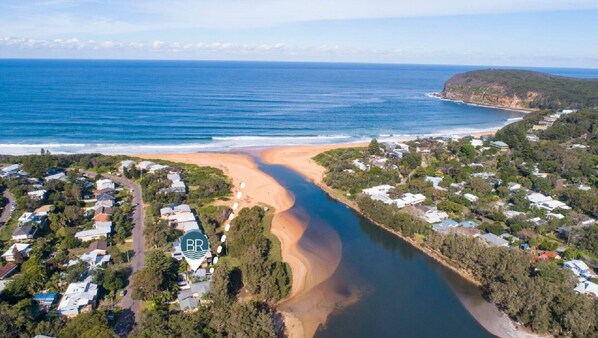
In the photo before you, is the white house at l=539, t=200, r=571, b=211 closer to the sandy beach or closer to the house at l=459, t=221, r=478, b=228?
the house at l=459, t=221, r=478, b=228

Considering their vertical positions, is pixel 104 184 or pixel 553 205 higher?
pixel 104 184

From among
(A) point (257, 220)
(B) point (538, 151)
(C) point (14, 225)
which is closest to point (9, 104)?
(C) point (14, 225)

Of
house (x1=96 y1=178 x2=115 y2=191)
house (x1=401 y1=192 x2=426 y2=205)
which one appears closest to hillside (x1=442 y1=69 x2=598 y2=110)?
house (x1=401 y1=192 x2=426 y2=205)

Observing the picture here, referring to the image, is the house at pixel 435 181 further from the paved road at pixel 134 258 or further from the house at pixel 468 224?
the paved road at pixel 134 258

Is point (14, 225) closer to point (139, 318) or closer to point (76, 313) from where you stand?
point (76, 313)

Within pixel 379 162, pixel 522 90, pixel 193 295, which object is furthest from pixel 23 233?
pixel 522 90

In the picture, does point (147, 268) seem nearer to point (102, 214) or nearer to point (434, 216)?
point (102, 214)

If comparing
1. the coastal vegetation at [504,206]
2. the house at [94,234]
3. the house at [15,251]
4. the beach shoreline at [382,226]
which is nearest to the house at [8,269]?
the house at [15,251]
